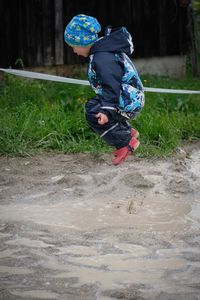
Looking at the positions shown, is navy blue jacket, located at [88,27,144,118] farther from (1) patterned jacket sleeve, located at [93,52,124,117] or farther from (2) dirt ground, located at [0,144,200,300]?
(2) dirt ground, located at [0,144,200,300]

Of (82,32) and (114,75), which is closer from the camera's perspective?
(114,75)

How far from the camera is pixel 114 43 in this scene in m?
5.12

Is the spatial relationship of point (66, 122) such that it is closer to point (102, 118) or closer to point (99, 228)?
point (99, 228)

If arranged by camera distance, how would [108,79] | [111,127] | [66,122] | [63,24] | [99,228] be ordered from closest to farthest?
1. [108,79]
2. [111,127]
3. [99,228]
4. [66,122]
5. [63,24]

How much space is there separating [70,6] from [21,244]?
6.78m

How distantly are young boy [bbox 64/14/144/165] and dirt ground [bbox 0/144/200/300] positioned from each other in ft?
3.21

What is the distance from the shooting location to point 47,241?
5.62 meters

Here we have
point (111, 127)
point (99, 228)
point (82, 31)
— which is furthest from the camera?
point (99, 228)

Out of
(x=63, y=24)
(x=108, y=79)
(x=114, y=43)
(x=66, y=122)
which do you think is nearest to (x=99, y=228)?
(x=108, y=79)

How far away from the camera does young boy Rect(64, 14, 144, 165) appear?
499cm

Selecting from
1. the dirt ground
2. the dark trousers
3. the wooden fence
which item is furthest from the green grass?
the dark trousers

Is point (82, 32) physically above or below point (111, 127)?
above

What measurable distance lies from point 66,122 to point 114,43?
3539 mm

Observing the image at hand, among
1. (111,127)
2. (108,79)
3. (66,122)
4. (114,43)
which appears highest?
(114,43)
